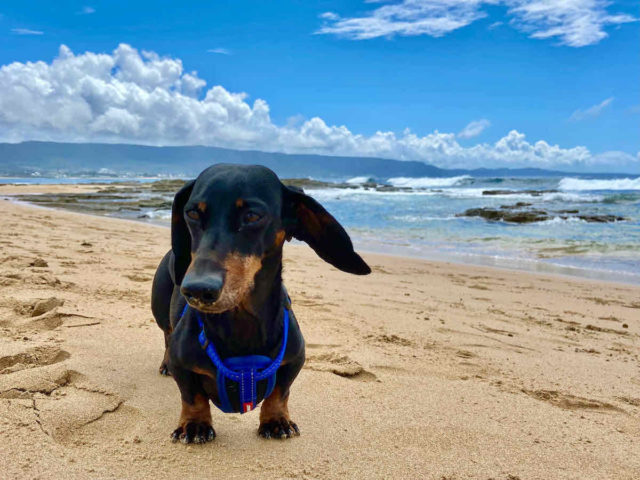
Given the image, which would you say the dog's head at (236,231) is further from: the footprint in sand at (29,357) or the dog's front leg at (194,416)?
the footprint in sand at (29,357)

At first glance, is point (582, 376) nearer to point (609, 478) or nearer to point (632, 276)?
point (609, 478)

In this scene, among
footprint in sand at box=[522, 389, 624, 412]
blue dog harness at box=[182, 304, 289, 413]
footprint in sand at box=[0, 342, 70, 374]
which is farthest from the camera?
footprint in sand at box=[522, 389, 624, 412]

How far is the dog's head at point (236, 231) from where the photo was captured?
5.76 ft

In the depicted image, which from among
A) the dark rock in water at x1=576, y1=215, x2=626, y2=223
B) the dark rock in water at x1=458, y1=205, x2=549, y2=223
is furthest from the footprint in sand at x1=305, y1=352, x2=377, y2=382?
the dark rock in water at x1=576, y1=215, x2=626, y2=223

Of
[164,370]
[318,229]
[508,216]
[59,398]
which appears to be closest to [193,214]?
[318,229]

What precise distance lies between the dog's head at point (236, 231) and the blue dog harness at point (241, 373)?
243 millimetres

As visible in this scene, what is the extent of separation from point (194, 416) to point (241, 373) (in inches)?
16.5

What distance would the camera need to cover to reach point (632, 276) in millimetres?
8555

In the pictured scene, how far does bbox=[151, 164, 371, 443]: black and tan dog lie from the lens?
1843mm

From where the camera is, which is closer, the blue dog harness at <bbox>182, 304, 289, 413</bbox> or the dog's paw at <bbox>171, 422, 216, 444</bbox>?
the blue dog harness at <bbox>182, 304, 289, 413</bbox>

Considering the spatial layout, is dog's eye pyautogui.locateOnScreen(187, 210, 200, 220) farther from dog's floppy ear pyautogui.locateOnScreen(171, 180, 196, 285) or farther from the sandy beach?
the sandy beach

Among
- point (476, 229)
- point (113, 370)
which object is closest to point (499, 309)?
point (113, 370)

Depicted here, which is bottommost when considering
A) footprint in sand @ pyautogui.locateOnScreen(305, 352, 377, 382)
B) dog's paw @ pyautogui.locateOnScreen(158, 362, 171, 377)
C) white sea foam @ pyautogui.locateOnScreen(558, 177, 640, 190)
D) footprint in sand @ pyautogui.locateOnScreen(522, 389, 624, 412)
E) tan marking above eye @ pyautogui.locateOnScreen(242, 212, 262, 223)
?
Answer: footprint in sand @ pyautogui.locateOnScreen(522, 389, 624, 412)

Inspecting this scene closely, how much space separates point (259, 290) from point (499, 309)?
424 cm
